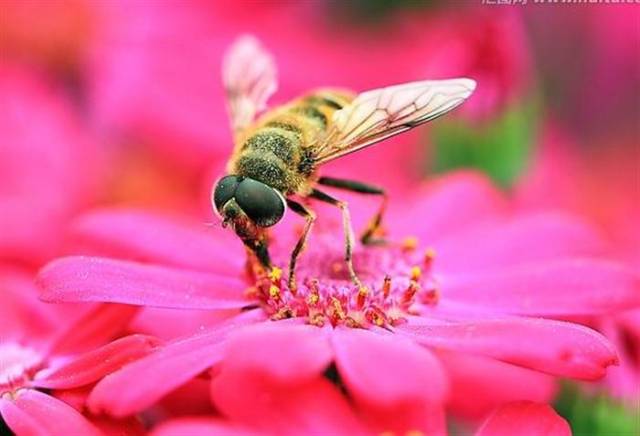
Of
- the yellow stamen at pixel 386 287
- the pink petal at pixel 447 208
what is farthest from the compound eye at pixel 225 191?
the pink petal at pixel 447 208

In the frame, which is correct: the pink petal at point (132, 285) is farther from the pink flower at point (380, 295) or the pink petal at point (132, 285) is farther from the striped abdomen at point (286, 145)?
the striped abdomen at point (286, 145)

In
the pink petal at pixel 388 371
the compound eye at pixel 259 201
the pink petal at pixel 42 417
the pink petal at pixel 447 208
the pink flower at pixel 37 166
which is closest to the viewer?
the pink petal at pixel 388 371

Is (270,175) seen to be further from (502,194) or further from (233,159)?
(502,194)

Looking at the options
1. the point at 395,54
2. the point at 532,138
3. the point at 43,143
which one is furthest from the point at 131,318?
the point at 395,54

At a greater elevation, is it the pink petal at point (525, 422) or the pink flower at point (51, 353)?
the pink flower at point (51, 353)

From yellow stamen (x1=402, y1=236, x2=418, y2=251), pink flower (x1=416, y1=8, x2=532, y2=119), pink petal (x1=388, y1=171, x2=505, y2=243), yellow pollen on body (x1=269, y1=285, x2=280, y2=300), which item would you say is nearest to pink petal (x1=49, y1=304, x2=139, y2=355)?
yellow pollen on body (x1=269, y1=285, x2=280, y2=300)

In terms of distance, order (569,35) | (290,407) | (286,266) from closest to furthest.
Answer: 1. (290,407)
2. (286,266)
3. (569,35)

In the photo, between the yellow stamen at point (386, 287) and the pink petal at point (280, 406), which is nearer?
the pink petal at point (280, 406)
